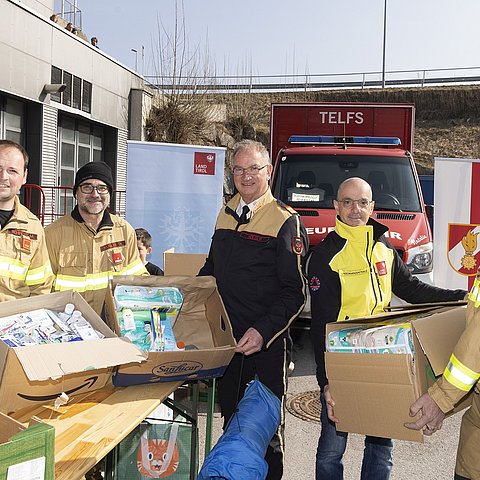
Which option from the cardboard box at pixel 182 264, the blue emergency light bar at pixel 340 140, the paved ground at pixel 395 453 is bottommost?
the paved ground at pixel 395 453

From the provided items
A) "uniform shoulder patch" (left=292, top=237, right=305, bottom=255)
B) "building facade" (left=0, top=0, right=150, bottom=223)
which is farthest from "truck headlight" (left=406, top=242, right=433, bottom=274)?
"building facade" (left=0, top=0, right=150, bottom=223)

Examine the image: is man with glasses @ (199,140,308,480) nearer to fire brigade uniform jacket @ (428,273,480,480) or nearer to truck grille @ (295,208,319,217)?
fire brigade uniform jacket @ (428,273,480,480)

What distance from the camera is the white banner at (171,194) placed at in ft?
24.9

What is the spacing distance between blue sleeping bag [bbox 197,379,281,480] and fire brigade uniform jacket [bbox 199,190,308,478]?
0.23m

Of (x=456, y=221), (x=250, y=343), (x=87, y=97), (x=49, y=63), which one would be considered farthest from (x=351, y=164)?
(x=87, y=97)

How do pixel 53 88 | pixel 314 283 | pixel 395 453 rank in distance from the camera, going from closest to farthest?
pixel 314 283 → pixel 395 453 → pixel 53 88

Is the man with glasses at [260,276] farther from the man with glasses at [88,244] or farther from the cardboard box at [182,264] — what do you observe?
the cardboard box at [182,264]

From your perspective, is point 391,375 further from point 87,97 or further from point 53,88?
point 87,97

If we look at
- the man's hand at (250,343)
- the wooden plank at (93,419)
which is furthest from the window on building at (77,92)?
the wooden plank at (93,419)

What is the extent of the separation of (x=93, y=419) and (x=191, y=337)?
38.7 inches

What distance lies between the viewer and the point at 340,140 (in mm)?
8078

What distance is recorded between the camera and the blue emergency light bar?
25.7 feet

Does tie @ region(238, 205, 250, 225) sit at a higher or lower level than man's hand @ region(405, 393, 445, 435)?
higher

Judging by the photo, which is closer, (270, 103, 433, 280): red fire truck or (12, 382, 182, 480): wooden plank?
(12, 382, 182, 480): wooden plank
